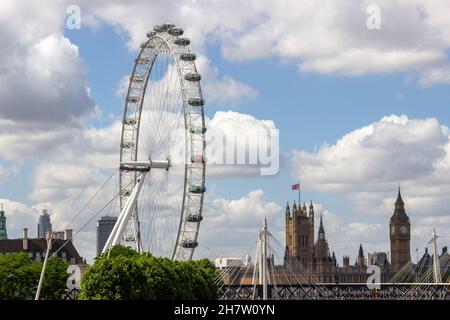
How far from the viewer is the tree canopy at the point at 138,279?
73938 mm

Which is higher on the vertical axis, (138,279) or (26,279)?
(26,279)

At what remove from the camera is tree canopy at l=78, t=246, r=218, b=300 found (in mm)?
73938

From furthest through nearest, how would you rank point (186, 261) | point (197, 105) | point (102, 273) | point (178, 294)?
point (186, 261)
point (197, 105)
point (178, 294)
point (102, 273)

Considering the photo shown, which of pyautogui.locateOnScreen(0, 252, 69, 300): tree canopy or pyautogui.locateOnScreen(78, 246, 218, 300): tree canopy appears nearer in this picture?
pyautogui.locateOnScreen(78, 246, 218, 300): tree canopy

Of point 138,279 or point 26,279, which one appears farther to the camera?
point 26,279

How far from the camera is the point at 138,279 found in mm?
77750

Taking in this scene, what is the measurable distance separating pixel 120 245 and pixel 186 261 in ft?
28.1

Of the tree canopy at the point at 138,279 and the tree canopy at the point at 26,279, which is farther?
the tree canopy at the point at 26,279
